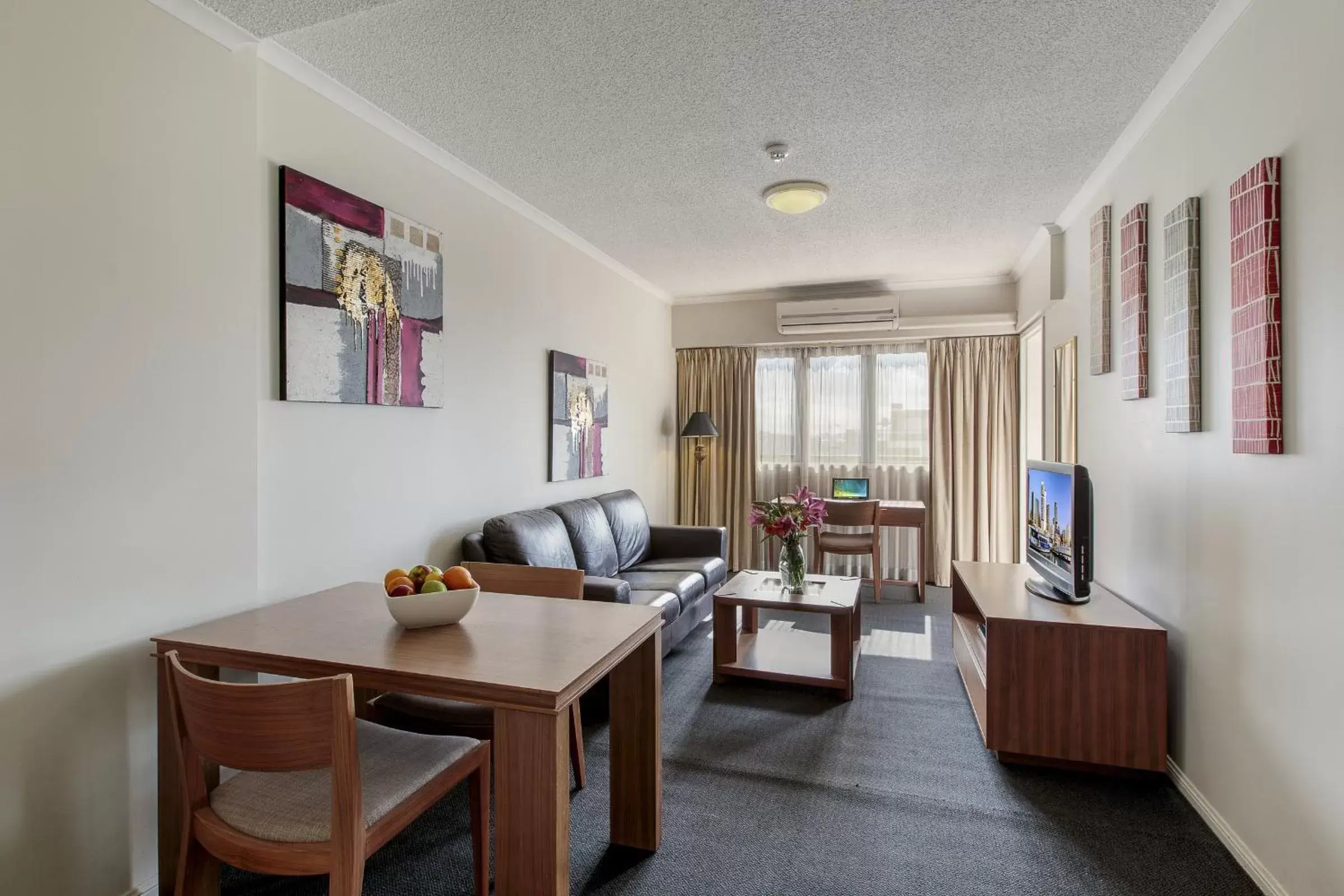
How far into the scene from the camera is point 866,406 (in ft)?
19.4

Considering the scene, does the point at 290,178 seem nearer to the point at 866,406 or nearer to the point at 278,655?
the point at 278,655

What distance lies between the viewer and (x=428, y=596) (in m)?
1.77

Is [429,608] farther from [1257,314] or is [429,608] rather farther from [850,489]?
[850,489]

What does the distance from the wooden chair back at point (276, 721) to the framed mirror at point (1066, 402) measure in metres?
3.49

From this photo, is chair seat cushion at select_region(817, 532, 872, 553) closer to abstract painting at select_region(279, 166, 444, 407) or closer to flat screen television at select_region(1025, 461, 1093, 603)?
flat screen television at select_region(1025, 461, 1093, 603)

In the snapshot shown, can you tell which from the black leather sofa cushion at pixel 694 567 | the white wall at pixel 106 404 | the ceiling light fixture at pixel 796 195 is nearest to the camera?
the white wall at pixel 106 404

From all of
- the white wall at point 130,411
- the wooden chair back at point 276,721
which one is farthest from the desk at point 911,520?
the wooden chair back at point 276,721

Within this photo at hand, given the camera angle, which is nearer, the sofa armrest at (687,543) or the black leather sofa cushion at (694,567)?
the black leather sofa cushion at (694,567)

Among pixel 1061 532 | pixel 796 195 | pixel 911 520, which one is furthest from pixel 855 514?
pixel 796 195

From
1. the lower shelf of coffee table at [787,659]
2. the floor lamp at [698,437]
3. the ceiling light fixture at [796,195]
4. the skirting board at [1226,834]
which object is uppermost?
the ceiling light fixture at [796,195]

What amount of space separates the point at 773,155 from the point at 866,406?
333 centimetres

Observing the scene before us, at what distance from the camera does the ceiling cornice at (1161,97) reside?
203 cm

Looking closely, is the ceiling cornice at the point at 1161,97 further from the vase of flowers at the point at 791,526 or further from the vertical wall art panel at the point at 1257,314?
the vase of flowers at the point at 791,526

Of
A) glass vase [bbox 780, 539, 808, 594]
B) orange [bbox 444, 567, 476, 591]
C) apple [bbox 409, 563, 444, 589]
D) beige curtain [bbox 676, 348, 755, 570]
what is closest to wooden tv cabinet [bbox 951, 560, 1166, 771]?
glass vase [bbox 780, 539, 808, 594]
